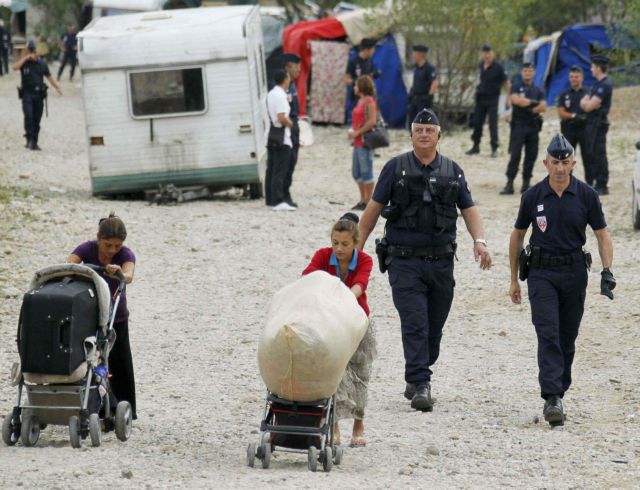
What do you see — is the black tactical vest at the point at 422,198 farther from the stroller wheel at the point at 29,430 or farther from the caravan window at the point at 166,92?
the caravan window at the point at 166,92

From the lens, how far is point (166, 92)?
58.5 feet

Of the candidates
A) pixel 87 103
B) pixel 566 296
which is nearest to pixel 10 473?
pixel 566 296

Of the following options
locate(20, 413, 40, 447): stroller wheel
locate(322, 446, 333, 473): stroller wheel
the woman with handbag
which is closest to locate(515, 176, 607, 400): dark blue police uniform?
locate(322, 446, 333, 473): stroller wheel

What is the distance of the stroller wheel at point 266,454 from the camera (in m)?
6.56

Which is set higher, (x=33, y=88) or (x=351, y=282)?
(x=351, y=282)

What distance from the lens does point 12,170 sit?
21.7m

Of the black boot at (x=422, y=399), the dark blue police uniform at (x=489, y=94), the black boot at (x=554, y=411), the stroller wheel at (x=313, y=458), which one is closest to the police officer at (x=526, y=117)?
the dark blue police uniform at (x=489, y=94)

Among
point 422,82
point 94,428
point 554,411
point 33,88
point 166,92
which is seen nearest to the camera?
point 94,428

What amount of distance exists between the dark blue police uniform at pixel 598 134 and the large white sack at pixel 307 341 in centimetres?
1270

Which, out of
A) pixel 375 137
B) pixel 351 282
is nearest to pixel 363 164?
pixel 375 137

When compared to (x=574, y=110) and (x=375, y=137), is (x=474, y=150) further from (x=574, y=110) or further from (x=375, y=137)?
(x=375, y=137)

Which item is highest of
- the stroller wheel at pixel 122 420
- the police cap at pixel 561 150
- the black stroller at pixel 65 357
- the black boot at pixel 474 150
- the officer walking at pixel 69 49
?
the police cap at pixel 561 150

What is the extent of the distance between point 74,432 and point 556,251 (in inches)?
125

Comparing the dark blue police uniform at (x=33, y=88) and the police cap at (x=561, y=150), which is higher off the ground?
the police cap at (x=561, y=150)
